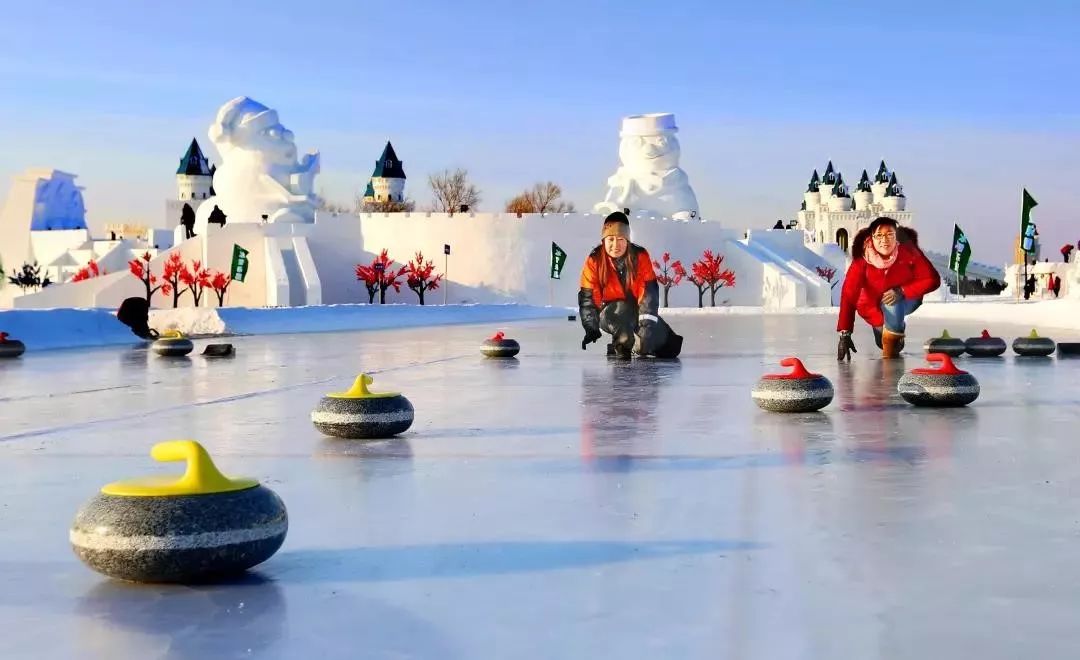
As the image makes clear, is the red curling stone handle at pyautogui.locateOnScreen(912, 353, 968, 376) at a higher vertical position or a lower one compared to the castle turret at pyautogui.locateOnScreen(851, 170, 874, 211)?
lower

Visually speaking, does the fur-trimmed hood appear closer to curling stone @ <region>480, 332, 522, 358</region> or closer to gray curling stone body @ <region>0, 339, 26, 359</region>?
curling stone @ <region>480, 332, 522, 358</region>

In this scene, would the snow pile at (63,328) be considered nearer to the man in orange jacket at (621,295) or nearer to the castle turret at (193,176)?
the man in orange jacket at (621,295)

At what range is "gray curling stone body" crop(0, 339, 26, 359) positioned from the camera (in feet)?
72.6

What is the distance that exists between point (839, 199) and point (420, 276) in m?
84.4

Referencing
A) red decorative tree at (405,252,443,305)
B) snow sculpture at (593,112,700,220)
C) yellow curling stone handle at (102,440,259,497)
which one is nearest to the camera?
yellow curling stone handle at (102,440,259,497)

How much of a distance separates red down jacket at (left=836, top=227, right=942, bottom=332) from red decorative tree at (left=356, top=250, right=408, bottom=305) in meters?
57.1

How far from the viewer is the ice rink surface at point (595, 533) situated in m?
3.80

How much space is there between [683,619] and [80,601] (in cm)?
205

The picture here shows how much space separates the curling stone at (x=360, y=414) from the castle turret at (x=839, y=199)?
142 m

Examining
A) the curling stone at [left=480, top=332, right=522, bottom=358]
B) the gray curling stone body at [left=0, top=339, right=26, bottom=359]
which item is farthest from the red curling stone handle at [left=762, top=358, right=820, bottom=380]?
the gray curling stone body at [left=0, top=339, right=26, bottom=359]

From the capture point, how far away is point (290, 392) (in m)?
13.4

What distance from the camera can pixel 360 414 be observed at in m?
8.67

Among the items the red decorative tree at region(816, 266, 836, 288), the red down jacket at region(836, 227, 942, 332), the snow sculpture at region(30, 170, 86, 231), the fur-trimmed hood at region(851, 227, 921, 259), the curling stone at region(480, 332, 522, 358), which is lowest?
the red decorative tree at region(816, 266, 836, 288)

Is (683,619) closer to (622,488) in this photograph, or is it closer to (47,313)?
(622,488)
